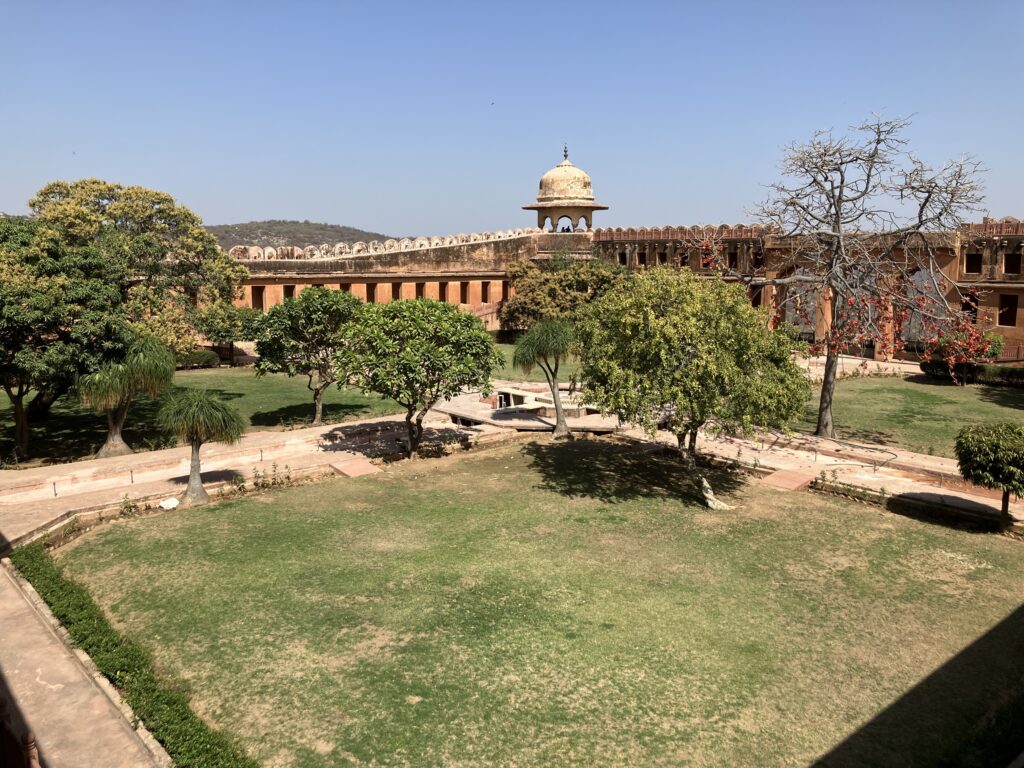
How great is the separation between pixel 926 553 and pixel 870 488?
3.11 metres

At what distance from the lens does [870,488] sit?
15.7 meters

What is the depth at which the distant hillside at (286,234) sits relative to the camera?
106m

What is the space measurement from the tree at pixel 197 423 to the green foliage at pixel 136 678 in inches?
135

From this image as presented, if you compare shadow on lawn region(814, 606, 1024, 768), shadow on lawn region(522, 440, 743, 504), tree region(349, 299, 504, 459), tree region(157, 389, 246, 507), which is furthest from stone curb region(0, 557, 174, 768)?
shadow on lawn region(522, 440, 743, 504)

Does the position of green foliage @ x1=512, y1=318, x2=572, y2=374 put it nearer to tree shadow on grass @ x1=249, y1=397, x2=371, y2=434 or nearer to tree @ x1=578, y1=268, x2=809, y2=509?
tree @ x1=578, y1=268, x2=809, y2=509

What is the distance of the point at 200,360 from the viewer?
3203 cm

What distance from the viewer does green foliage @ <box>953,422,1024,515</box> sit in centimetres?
1313

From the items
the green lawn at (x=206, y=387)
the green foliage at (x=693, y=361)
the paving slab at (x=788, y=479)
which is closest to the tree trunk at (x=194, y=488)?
the green lawn at (x=206, y=387)

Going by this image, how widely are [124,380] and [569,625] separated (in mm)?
11899

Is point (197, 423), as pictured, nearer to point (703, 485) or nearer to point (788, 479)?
point (703, 485)

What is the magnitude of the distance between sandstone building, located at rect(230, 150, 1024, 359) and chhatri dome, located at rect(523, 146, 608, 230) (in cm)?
6

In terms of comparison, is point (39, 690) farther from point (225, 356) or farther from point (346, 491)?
point (225, 356)

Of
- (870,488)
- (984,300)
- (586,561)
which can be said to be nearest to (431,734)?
(586,561)

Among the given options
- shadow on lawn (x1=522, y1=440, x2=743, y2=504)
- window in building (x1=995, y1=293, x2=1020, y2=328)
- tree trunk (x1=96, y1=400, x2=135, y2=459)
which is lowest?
shadow on lawn (x1=522, y1=440, x2=743, y2=504)
